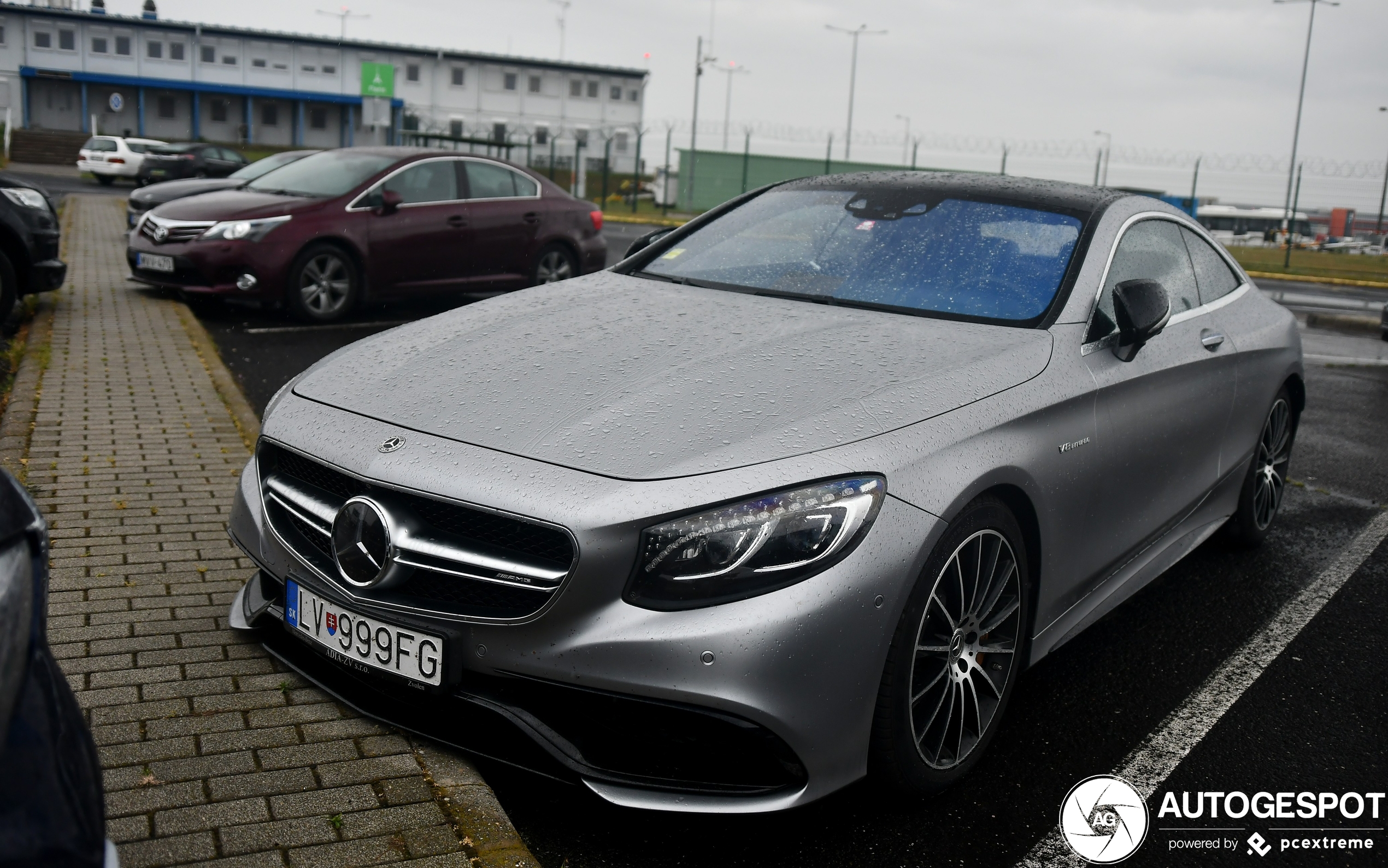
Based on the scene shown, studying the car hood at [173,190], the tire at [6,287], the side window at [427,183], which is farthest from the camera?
the car hood at [173,190]

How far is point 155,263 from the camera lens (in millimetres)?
9711

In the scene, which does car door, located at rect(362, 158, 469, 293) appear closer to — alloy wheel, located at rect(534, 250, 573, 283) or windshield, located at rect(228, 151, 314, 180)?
alloy wheel, located at rect(534, 250, 573, 283)

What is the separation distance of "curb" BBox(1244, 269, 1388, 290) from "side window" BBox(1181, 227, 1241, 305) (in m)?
23.4

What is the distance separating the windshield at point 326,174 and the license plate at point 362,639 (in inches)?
310

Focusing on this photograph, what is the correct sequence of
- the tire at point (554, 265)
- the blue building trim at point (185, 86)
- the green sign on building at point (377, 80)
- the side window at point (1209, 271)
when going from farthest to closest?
the blue building trim at point (185, 86) < the green sign on building at point (377, 80) < the tire at point (554, 265) < the side window at point (1209, 271)

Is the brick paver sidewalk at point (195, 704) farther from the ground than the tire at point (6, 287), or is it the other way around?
the tire at point (6, 287)

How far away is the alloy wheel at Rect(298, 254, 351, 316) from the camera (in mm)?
9773

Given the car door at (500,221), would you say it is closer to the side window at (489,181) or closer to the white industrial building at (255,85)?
the side window at (489,181)

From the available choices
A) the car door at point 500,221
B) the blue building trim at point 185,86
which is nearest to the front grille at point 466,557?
the car door at point 500,221

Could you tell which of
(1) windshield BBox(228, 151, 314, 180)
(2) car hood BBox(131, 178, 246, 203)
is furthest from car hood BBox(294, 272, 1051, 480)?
(2) car hood BBox(131, 178, 246, 203)

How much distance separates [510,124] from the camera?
70.7 meters

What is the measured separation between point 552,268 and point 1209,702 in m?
8.71

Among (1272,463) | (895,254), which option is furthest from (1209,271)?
(895,254)

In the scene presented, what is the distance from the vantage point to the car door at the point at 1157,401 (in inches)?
137
